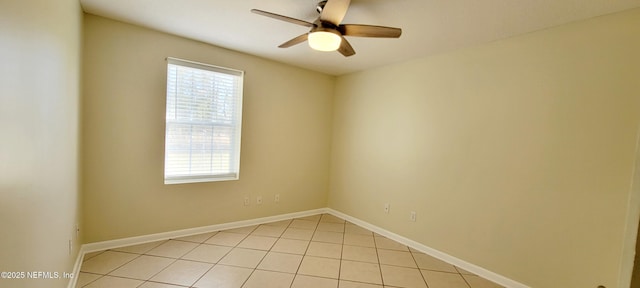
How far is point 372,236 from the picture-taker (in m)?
3.46

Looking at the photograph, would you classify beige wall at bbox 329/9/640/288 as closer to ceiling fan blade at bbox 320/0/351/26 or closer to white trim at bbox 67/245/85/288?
ceiling fan blade at bbox 320/0/351/26

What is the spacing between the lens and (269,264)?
2.54 metres

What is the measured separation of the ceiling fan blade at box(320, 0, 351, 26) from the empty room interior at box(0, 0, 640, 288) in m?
0.02

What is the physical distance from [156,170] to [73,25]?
4.91ft

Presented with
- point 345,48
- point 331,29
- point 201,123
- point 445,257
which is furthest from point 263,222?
point 331,29

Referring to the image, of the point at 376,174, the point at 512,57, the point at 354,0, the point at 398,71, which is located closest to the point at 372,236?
the point at 376,174

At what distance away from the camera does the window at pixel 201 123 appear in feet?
9.73

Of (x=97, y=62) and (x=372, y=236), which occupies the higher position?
(x=97, y=62)

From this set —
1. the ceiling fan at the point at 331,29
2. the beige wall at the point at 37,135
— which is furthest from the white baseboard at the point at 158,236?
the ceiling fan at the point at 331,29

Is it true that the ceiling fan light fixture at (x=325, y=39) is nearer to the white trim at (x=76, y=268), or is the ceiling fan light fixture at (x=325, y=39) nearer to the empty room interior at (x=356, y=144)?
the empty room interior at (x=356, y=144)

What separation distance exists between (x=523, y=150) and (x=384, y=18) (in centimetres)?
169

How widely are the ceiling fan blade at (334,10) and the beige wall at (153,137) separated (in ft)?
6.16

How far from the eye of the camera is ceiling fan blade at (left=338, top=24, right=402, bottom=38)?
1.91 metres

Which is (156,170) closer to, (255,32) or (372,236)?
(255,32)
